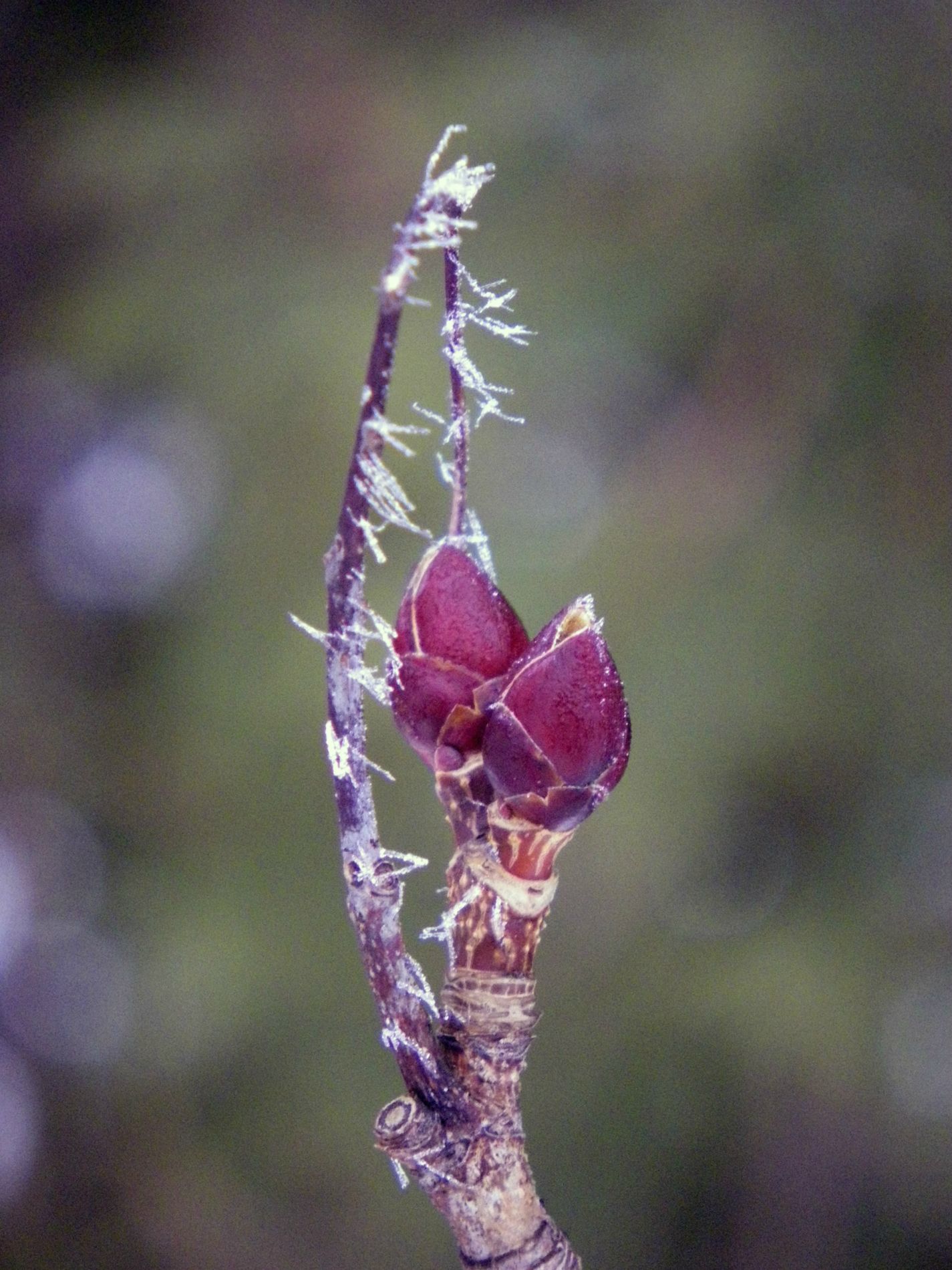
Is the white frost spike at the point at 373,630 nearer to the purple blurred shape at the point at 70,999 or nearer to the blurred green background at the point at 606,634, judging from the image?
the blurred green background at the point at 606,634

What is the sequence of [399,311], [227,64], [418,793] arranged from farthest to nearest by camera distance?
[227,64] < [418,793] < [399,311]

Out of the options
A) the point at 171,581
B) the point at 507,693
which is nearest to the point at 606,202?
the point at 171,581

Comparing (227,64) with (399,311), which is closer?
(399,311)

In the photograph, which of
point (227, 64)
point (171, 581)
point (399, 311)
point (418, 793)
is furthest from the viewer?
point (227, 64)

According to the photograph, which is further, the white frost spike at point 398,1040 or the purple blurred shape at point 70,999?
the purple blurred shape at point 70,999

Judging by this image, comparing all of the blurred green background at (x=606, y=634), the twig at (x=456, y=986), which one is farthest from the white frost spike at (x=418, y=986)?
the blurred green background at (x=606, y=634)

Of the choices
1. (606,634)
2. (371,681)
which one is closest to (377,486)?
(371,681)

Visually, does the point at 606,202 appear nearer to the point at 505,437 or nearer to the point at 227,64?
the point at 505,437
